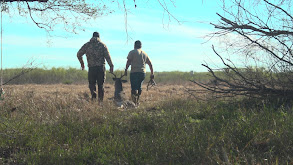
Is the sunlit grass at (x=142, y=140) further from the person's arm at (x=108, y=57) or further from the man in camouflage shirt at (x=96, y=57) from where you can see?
the person's arm at (x=108, y=57)

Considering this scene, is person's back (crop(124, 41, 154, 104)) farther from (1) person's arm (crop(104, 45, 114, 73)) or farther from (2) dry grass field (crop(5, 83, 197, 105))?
(1) person's arm (crop(104, 45, 114, 73))

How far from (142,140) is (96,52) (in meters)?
4.54

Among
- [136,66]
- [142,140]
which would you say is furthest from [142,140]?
[136,66]

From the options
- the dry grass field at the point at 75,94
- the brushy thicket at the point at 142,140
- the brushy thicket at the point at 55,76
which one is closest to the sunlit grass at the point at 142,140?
the brushy thicket at the point at 142,140

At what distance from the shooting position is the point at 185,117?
506cm

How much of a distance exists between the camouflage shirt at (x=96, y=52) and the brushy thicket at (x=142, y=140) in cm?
274

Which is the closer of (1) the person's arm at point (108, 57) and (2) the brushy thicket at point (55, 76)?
(1) the person's arm at point (108, 57)

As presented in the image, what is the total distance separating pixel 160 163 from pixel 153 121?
1651 mm

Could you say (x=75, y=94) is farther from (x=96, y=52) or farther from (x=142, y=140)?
(x=142, y=140)

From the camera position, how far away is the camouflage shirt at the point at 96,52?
7629 mm

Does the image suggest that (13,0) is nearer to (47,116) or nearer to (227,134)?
(47,116)

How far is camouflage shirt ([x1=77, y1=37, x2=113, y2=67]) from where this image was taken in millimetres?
7629

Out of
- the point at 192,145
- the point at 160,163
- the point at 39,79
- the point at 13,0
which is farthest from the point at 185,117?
the point at 39,79

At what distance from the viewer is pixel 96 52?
25.0 ft
